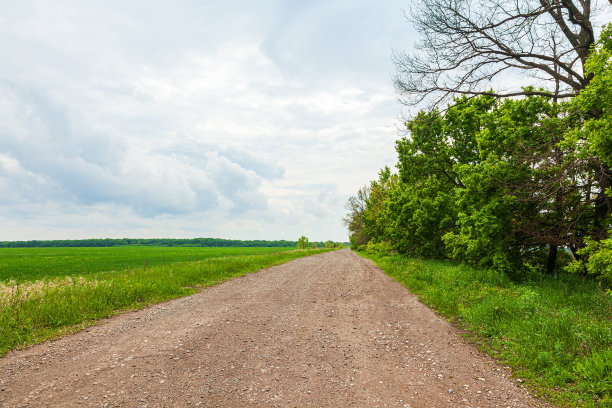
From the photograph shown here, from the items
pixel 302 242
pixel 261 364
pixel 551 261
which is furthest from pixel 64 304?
pixel 302 242

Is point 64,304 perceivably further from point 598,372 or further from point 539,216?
point 539,216

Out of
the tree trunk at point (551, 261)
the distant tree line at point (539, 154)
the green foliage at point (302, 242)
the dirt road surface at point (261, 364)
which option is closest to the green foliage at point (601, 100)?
the distant tree line at point (539, 154)

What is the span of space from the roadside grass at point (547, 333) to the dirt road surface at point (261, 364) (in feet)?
1.52

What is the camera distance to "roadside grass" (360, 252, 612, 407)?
14.2ft

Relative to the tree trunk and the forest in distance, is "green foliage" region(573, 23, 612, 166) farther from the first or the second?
the tree trunk

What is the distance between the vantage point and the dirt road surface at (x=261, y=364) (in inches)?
161

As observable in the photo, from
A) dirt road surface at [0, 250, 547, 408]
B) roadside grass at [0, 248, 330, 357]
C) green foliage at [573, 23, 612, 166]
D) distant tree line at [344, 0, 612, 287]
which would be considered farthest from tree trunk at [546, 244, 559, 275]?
roadside grass at [0, 248, 330, 357]

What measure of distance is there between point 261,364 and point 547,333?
5656 mm

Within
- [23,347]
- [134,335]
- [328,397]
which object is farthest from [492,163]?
[23,347]

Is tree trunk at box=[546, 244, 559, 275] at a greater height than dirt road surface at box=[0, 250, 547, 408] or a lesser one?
greater

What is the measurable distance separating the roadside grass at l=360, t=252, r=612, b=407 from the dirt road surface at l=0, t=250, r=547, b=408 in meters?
0.46

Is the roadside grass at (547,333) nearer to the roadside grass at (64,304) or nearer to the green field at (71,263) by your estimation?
the roadside grass at (64,304)

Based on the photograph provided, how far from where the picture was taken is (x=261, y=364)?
515 cm

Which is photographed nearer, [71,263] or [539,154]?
[539,154]
